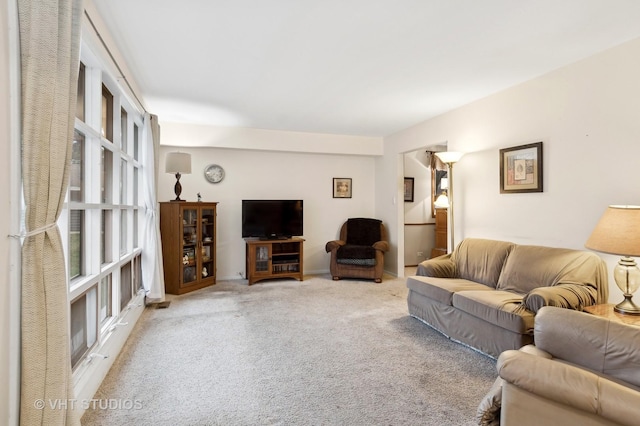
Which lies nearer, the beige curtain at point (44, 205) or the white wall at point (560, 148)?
the beige curtain at point (44, 205)

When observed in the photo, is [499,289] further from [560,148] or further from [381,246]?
[381,246]

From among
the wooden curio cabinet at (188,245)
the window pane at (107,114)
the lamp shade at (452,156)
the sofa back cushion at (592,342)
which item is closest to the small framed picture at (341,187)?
the wooden curio cabinet at (188,245)

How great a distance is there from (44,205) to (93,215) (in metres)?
1.10

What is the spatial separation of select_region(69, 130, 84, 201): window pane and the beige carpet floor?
1.26 meters

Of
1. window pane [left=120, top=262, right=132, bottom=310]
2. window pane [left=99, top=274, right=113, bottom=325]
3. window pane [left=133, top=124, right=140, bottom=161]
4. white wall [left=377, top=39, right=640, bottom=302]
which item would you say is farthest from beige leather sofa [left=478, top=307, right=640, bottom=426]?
window pane [left=133, top=124, right=140, bottom=161]

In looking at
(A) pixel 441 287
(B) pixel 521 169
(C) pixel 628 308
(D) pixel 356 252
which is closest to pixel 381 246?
(D) pixel 356 252

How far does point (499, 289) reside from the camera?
3232 mm

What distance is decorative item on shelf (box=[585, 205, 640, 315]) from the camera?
2.12 metres

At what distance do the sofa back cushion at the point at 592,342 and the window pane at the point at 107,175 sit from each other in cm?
305

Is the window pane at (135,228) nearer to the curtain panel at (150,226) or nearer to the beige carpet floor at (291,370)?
the curtain panel at (150,226)

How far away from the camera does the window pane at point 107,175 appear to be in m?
2.77

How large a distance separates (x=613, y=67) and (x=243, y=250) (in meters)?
4.91

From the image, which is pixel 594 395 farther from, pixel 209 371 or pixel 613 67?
pixel 613 67

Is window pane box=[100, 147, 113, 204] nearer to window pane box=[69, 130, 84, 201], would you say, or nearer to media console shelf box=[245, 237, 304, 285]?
window pane box=[69, 130, 84, 201]
